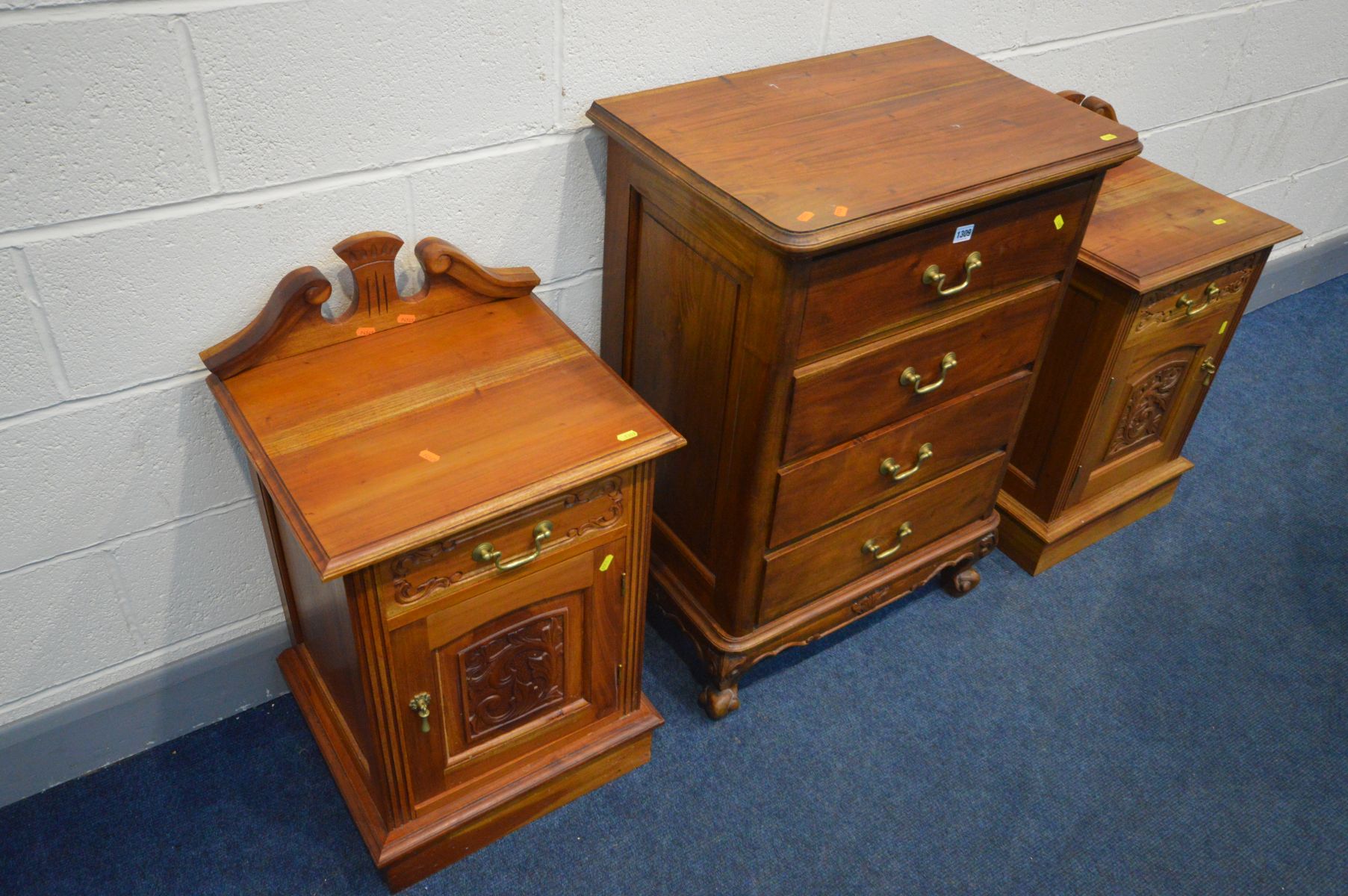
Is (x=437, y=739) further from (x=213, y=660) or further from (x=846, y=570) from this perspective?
(x=846, y=570)

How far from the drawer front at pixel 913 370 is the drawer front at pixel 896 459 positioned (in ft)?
0.08

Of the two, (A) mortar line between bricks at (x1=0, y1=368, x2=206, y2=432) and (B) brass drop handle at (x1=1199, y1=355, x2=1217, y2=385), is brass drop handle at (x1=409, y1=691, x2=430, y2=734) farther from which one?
(B) brass drop handle at (x1=1199, y1=355, x2=1217, y2=385)

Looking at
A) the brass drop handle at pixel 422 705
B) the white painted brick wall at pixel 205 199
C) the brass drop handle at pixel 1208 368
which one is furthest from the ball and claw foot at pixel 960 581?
the brass drop handle at pixel 422 705

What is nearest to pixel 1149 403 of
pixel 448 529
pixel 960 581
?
pixel 960 581

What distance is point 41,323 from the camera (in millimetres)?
1303

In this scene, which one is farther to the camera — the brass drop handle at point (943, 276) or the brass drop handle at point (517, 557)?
the brass drop handle at point (943, 276)

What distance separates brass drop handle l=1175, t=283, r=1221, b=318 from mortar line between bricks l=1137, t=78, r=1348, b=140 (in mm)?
543

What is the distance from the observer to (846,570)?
1813mm

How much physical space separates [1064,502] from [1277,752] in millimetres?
560

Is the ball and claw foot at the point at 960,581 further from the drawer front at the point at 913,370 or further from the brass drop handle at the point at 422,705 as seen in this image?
the brass drop handle at the point at 422,705

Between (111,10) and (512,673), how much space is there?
932mm

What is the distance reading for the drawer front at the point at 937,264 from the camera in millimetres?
1383

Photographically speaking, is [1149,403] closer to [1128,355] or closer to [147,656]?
[1128,355]

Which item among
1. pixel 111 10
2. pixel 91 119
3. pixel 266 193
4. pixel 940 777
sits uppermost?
pixel 111 10
